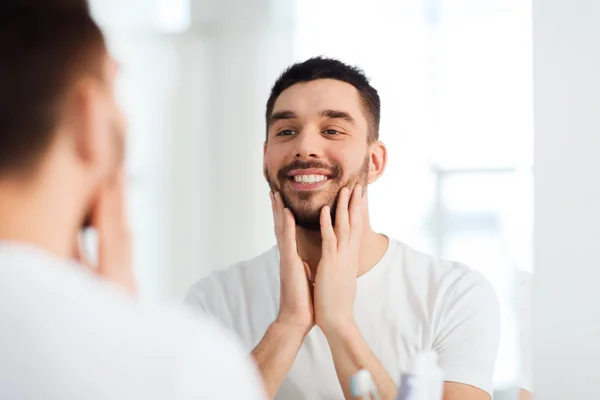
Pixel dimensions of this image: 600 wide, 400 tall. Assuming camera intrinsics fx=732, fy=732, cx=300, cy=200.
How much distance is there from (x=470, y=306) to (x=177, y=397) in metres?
0.90

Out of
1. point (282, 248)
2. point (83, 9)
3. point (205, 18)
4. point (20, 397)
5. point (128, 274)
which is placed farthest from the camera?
point (205, 18)

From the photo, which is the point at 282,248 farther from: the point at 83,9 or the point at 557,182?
the point at 83,9

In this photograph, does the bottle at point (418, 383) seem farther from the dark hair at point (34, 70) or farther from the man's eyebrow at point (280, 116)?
the dark hair at point (34, 70)

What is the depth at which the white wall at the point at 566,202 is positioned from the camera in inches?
58.1

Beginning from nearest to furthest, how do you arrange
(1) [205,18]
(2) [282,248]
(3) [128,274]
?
1. (3) [128,274]
2. (2) [282,248]
3. (1) [205,18]

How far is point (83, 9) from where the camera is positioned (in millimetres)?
673

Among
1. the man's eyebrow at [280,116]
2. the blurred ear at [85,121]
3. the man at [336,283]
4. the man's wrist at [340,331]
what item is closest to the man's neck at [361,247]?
the man at [336,283]

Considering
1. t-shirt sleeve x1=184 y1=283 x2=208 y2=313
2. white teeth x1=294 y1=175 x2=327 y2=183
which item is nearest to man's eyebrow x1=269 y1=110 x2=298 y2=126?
white teeth x1=294 y1=175 x2=327 y2=183

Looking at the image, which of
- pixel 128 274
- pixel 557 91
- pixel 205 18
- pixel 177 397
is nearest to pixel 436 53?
pixel 557 91

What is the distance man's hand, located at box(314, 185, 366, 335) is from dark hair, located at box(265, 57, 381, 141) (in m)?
0.15

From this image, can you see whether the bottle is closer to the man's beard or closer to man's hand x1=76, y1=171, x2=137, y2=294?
the man's beard

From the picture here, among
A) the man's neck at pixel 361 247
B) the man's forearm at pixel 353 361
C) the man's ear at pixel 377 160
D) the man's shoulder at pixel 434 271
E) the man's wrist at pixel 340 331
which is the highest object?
the man's ear at pixel 377 160

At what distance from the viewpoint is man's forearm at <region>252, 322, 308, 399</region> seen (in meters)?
1.24

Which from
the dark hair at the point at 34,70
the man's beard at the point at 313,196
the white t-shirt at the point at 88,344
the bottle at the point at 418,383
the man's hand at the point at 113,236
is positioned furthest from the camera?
the man's beard at the point at 313,196
